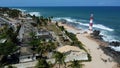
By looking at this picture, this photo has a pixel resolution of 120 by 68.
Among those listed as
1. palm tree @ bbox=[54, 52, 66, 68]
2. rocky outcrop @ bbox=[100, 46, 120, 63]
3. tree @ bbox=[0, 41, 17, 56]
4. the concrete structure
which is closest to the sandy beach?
rocky outcrop @ bbox=[100, 46, 120, 63]

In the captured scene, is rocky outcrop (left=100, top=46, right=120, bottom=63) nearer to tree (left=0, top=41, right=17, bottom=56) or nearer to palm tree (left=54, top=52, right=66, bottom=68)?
palm tree (left=54, top=52, right=66, bottom=68)

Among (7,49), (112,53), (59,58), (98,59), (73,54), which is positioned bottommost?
(112,53)

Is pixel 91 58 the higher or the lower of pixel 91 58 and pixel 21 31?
the lower

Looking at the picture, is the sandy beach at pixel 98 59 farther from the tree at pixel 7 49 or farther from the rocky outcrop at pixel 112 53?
the tree at pixel 7 49

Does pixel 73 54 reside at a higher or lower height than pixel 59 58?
lower

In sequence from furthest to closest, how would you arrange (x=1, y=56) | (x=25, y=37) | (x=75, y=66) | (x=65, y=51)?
1. (x=25, y=37)
2. (x=65, y=51)
3. (x=1, y=56)
4. (x=75, y=66)

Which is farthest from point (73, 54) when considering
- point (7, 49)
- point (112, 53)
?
point (112, 53)

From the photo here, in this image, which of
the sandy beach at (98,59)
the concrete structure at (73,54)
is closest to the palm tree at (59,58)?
the concrete structure at (73,54)

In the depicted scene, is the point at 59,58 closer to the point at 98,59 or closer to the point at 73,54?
the point at 73,54

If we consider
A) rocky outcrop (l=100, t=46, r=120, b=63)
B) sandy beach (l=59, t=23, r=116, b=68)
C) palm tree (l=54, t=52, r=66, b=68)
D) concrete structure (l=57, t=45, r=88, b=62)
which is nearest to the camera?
palm tree (l=54, t=52, r=66, b=68)

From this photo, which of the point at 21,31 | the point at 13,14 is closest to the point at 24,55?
the point at 21,31

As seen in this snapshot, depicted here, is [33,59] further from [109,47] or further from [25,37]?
[109,47]
